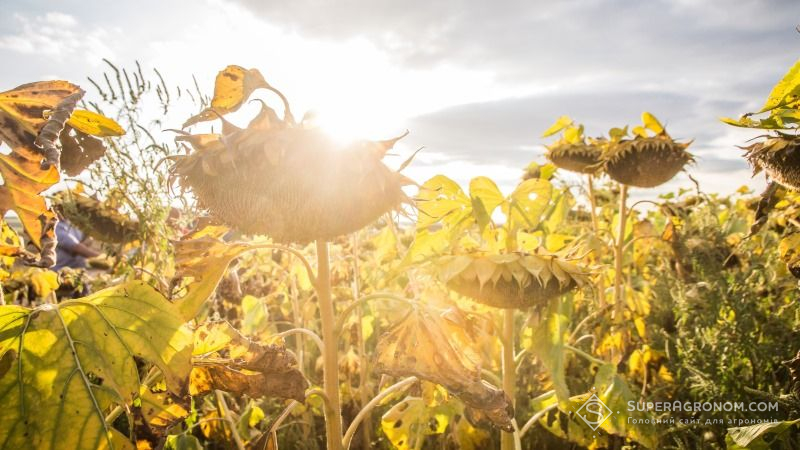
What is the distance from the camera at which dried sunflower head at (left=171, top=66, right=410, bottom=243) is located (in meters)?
0.91

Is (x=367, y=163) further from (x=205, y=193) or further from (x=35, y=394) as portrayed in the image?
(x=35, y=394)

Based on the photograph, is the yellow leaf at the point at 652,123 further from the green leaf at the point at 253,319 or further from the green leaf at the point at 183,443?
the green leaf at the point at 183,443

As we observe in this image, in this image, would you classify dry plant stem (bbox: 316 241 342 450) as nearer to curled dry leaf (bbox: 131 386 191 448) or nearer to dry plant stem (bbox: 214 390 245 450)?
curled dry leaf (bbox: 131 386 191 448)

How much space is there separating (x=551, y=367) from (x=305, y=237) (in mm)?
895

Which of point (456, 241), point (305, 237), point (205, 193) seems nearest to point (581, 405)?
point (456, 241)

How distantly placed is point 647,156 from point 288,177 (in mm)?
2133

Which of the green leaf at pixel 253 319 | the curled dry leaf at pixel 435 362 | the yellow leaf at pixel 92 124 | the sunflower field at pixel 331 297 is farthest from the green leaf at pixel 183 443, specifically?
the yellow leaf at pixel 92 124

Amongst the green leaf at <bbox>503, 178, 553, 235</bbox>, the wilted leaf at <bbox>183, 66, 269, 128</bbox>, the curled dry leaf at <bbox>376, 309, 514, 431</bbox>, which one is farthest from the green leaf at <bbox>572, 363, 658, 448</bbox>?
the wilted leaf at <bbox>183, 66, 269, 128</bbox>

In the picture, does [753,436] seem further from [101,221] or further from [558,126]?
[101,221]

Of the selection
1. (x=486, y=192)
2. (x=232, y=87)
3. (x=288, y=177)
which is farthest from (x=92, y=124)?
(x=486, y=192)

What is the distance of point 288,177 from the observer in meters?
0.92

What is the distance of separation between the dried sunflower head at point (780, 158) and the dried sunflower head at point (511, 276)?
58 centimetres

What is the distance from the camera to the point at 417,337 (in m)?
1.12

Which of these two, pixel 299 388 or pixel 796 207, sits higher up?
pixel 796 207
